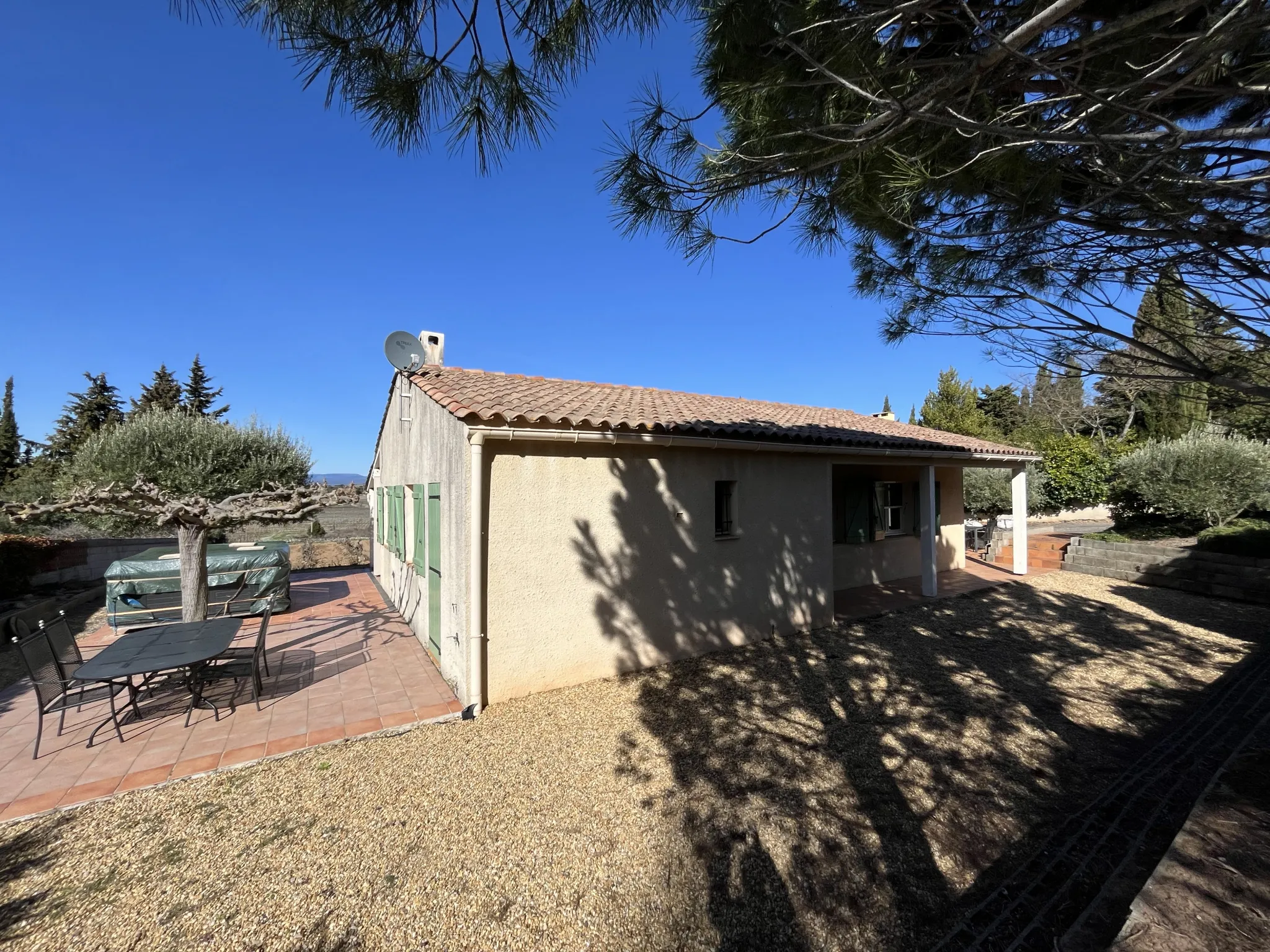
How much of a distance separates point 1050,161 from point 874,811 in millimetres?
5226

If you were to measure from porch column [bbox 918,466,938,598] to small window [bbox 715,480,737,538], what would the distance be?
5374mm

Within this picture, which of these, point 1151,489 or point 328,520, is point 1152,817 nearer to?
point 1151,489

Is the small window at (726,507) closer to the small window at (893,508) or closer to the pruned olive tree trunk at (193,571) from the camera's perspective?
Result: the pruned olive tree trunk at (193,571)

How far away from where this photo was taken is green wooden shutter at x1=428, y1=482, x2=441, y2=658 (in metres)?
6.59

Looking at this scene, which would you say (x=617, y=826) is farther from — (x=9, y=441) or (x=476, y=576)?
(x=9, y=441)

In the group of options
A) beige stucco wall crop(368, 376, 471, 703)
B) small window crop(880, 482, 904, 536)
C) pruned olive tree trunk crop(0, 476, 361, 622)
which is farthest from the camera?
small window crop(880, 482, 904, 536)

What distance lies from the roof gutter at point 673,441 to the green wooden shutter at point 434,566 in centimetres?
174

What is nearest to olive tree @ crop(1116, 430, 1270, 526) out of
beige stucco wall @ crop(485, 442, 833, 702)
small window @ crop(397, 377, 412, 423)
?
beige stucco wall @ crop(485, 442, 833, 702)

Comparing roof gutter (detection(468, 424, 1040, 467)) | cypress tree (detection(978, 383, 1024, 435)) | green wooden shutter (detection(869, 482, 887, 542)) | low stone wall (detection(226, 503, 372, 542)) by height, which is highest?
cypress tree (detection(978, 383, 1024, 435))

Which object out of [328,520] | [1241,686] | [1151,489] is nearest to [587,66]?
[1241,686]

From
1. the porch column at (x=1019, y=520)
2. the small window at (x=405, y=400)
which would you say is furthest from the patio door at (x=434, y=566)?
the porch column at (x=1019, y=520)

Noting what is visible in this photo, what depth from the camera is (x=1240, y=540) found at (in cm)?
1069

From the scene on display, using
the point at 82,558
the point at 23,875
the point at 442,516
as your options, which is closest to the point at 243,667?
the point at 442,516

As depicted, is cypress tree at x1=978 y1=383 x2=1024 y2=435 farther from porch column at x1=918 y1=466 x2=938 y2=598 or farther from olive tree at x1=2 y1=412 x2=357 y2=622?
olive tree at x1=2 y1=412 x2=357 y2=622
